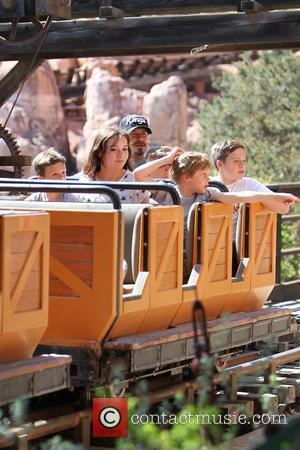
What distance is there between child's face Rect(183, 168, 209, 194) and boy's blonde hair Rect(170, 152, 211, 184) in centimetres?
2

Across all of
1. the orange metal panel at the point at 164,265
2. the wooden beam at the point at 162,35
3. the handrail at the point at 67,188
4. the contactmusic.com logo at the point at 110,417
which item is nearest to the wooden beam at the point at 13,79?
the wooden beam at the point at 162,35

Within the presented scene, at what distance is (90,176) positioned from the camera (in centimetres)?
677

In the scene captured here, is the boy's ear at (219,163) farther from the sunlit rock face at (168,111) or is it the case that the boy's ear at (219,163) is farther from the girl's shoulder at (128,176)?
the sunlit rock face at (168,111)

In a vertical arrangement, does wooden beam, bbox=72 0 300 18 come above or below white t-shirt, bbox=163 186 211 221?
above

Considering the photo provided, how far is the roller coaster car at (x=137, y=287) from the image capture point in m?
5.63

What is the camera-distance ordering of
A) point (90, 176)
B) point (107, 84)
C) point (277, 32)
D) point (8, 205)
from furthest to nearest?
point (107, 84) → point (277, 32) → point (90, 176) → point (8, 205)

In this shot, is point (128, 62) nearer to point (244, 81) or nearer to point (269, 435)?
point (244, 81)

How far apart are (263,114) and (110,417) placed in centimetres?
2372

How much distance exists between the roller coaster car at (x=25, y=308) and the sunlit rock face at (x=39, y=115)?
25203mm

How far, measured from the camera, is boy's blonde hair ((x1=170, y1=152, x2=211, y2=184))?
6.81 m

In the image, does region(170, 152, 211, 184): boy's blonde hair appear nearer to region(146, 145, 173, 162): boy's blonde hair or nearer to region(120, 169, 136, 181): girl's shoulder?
region(120, 169, 136, 181): girl's shoulder

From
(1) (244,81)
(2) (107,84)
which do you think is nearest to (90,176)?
(1) (244,81)

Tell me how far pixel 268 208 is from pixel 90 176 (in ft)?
4.09

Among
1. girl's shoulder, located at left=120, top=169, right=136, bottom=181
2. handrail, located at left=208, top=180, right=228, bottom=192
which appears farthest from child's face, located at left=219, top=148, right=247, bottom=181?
girl's shoulder, located at left=120, top=169, right=136, bottom=181
